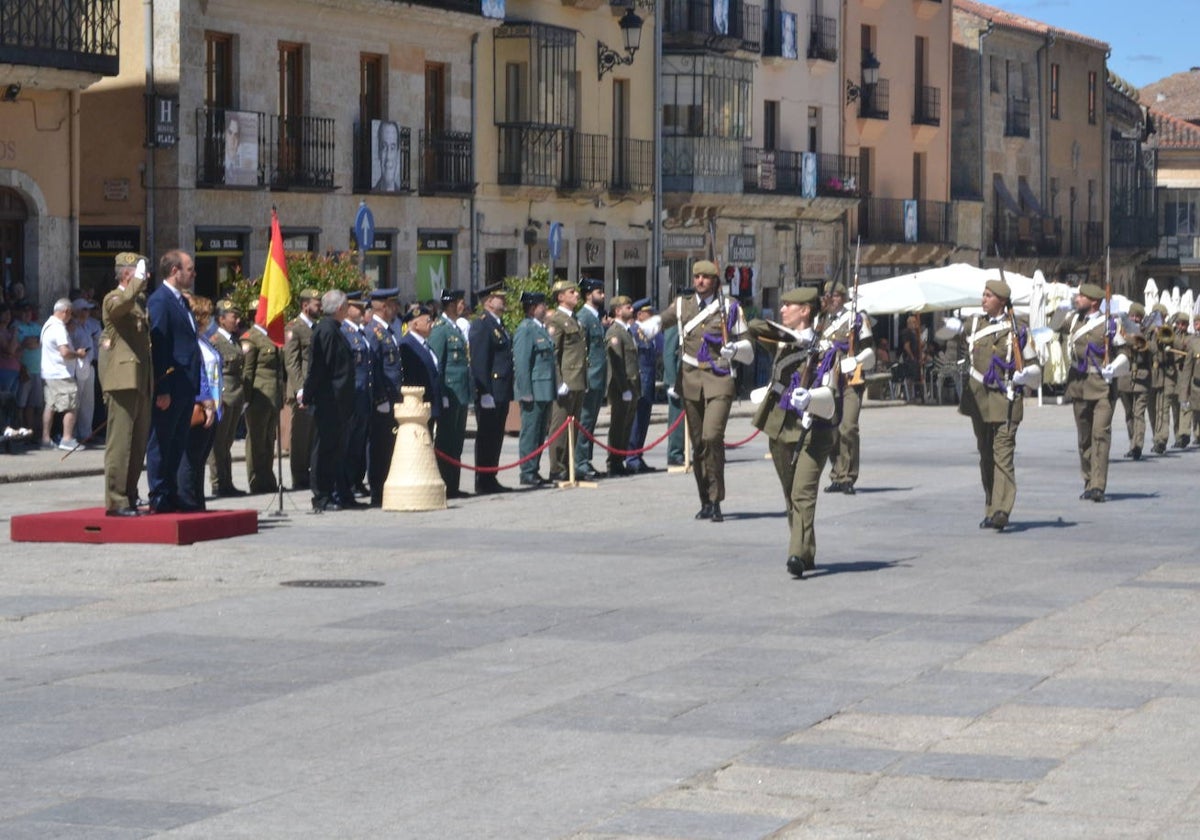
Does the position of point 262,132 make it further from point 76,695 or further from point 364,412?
point 76,695

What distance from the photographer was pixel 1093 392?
70.8ft

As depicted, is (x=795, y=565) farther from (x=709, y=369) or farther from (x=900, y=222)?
(x=900, y=222)

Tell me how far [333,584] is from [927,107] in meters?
49.3

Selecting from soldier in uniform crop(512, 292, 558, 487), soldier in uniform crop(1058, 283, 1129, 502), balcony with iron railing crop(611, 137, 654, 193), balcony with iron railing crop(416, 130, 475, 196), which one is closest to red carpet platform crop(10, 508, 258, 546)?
soldier in uniform crop(512, 292, 558, 487)

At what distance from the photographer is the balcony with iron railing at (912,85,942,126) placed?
61125mm

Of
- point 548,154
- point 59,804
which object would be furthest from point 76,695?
point 548,154

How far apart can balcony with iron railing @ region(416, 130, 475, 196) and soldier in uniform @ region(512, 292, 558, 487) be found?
55.6 feet

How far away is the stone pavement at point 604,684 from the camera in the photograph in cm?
815

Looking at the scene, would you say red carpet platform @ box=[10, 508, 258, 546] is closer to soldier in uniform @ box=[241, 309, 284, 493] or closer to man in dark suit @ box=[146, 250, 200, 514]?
man in dark suit @ box=[146, 250, 200, 514]

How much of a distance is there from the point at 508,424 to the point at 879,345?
806 inches

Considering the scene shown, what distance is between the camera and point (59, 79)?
30.1 meters

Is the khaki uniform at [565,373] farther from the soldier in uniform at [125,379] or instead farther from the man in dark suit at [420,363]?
the soldier in uniform at [125,379]

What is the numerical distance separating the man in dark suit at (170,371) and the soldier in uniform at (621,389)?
784 cm

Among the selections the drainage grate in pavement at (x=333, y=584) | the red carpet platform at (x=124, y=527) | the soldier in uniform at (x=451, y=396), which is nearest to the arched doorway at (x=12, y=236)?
the soldier in uniform at (x=451, y=396)
